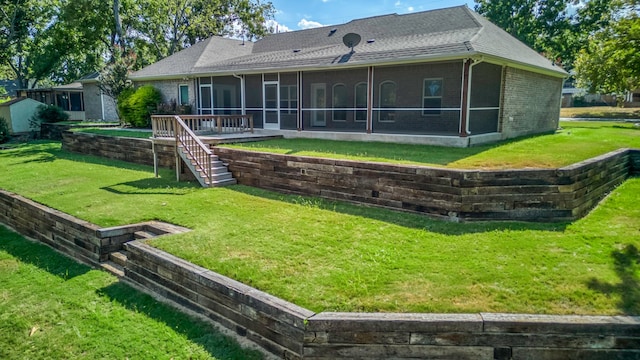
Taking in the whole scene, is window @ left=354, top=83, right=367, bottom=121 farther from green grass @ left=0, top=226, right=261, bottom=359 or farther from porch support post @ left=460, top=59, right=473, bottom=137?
green grass @ left=0, top=226, right=261, bottom=359

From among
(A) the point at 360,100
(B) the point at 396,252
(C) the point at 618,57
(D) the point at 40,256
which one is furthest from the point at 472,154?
(C) the point at 618,57

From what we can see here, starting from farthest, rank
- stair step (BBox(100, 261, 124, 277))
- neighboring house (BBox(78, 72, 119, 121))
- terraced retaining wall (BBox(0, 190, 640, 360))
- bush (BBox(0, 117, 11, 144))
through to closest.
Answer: neighboring house (BBox(78, 72, 119, 121))
bush (BBox(0, 117, 11, 144))
stair step (BBox(100, 261, 124, 277))
terraced retaining wall (BBox(0, 190, 640, 360))

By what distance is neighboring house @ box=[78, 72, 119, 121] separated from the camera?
2789 centimetres

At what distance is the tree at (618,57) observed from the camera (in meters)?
20.3

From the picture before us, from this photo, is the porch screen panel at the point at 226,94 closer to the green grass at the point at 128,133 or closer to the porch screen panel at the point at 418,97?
the green grass at the point at 128,133

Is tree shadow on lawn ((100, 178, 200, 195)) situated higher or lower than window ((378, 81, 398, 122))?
Answer: lower

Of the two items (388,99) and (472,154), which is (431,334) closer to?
(472,154)

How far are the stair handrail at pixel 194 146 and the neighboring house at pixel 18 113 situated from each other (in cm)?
1791

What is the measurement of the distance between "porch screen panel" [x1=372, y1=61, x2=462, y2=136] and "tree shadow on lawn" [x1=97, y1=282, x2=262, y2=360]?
10030mm

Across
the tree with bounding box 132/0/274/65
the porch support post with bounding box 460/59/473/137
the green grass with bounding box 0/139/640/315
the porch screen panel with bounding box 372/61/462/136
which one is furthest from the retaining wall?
the tree with bounding box 132/0/274/65

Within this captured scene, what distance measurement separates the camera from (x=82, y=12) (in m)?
27.8

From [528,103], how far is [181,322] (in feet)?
48.1

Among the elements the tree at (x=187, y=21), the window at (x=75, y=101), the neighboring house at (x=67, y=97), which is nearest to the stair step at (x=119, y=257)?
the tree at (x=187, y=21)

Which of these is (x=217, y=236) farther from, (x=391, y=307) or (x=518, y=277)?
(x=518, y=277)
